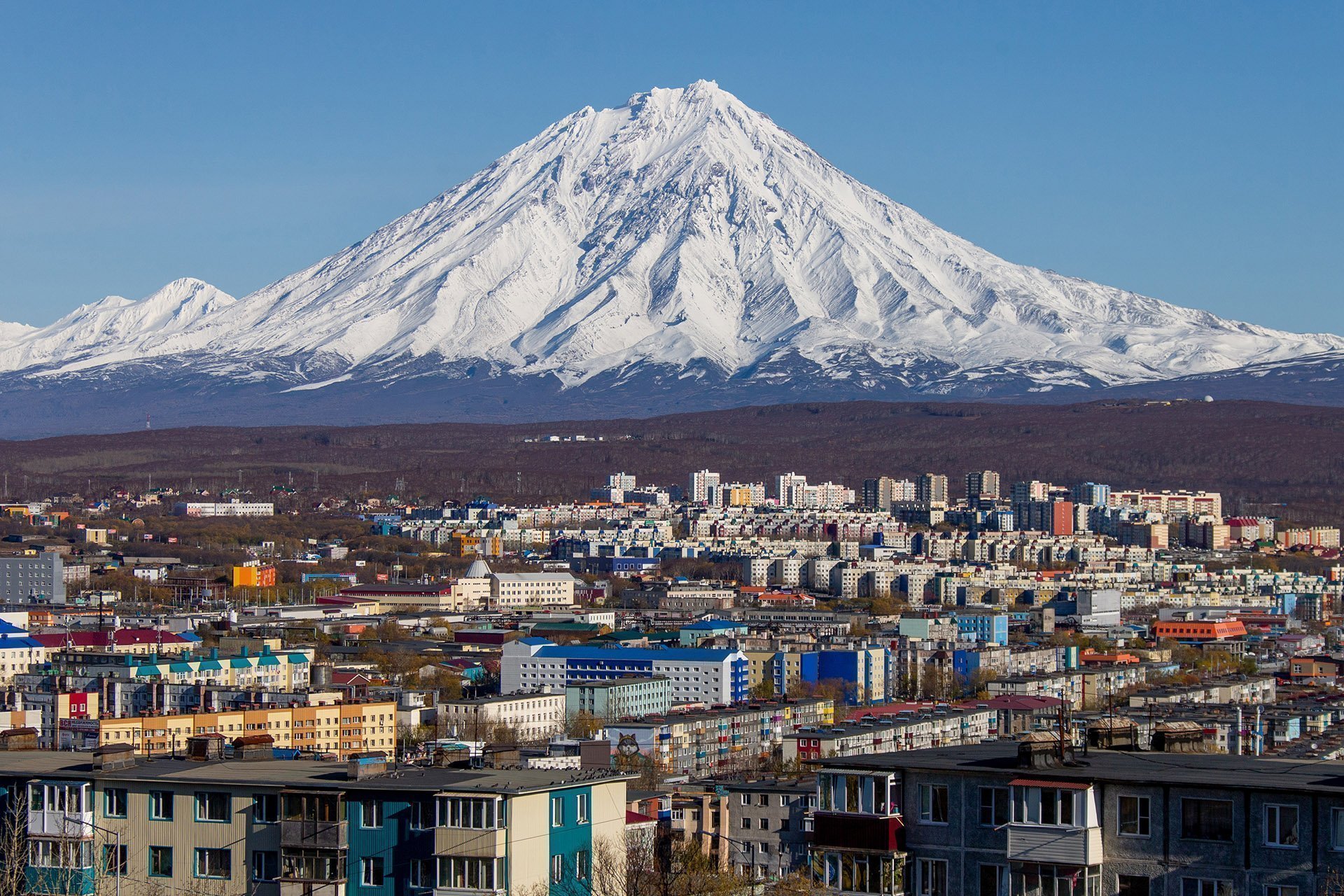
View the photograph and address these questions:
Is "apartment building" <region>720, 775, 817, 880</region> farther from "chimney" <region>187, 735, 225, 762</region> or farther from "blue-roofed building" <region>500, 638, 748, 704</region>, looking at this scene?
"blue-roofed building" <region>500, 638, 748, 704</region>

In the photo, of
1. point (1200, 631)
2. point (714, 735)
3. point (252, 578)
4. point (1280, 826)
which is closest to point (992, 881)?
point (1280, 826)

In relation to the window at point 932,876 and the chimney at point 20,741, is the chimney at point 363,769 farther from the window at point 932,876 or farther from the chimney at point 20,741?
the chimney at point 20,741

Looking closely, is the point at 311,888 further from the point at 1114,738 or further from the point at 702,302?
the point at 702,302

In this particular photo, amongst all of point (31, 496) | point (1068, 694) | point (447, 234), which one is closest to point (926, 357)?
point (447, 234)

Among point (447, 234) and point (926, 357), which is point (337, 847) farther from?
point (447, 234)

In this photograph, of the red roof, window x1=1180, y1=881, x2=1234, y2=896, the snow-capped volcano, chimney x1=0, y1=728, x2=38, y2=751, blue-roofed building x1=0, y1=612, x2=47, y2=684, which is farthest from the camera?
the snow-capped volcano

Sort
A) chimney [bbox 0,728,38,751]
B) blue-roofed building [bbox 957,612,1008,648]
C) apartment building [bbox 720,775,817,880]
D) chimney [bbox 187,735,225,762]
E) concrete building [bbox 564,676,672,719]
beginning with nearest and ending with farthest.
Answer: chimney [bbox 187,735,225,762]
chimney [bbox 0,728,38,751]
apartment building [bbox 720,775,817,880]
concrete building [bbox 564,676,672,719]
blue-roofed building [bbox 957,612,1008,648]

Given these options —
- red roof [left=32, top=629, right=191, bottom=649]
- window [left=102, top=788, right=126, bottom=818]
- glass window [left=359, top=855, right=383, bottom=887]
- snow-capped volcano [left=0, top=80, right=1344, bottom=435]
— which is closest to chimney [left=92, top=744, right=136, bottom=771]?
window [left=102, top=788, right=126, bottom=818]
